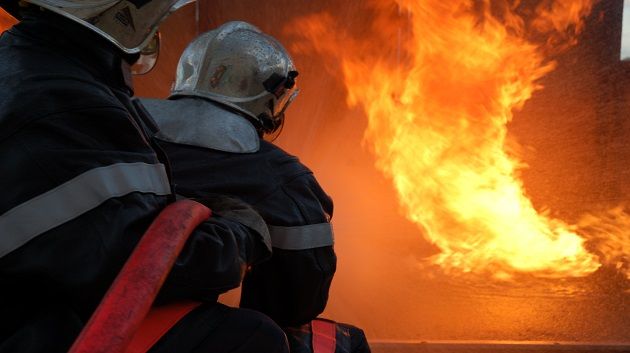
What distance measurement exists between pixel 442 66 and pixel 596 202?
1.89 meters

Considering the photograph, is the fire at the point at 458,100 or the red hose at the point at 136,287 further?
the fire at the point at 458,100

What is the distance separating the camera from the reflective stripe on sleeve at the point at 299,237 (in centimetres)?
214

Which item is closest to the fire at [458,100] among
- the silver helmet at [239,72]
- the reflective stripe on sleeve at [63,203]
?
the silver helmet at [239,72]

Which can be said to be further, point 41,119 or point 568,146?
point 568,146

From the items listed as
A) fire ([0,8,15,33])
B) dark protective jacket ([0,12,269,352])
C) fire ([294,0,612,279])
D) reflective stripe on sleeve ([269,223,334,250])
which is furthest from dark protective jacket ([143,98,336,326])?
fire ([294,0,612,279])

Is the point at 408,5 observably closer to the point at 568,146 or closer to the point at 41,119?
the point at 568,146

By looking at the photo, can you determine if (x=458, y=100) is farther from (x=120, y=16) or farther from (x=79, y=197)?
(x=79, y=197)

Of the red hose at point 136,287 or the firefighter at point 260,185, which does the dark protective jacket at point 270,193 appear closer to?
the firefighter at point 260,185

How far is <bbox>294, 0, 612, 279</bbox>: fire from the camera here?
522cm

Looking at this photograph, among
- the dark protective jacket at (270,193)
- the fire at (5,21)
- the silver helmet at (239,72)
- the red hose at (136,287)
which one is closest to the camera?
the red hose at (136,287)

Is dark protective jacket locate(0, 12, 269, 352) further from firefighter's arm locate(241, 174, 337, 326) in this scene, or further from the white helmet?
firefighter's arm locate(241, 174, 337, 326)

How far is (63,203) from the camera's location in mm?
1159

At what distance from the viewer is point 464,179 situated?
5.49 metres

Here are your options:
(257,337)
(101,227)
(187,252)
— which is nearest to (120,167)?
(101,227)
